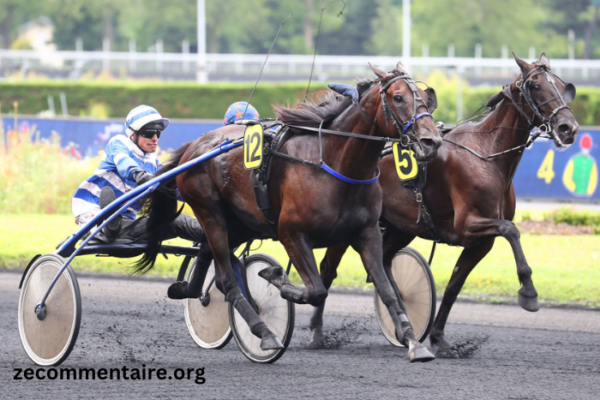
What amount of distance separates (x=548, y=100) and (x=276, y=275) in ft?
6.91

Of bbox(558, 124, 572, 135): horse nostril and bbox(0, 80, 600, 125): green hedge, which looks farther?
bbox(0, 80, 600, 125): green hedge

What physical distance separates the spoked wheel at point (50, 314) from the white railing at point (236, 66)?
28.0 meters

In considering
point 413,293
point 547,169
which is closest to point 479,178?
point 413,293

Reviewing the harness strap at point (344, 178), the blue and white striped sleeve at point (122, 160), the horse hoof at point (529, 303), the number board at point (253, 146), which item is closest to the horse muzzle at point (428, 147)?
the harness strap at point (344, 178)

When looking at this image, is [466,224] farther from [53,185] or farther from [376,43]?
[376,43]

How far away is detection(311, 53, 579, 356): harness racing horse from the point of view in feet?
18.1

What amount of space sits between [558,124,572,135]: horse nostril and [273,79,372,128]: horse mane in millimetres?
1357

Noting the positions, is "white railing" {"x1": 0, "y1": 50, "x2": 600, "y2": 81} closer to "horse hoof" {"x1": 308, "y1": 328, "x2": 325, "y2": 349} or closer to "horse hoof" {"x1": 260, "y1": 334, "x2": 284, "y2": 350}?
"horse hoof" {"x1": 308, "y1": 328, "x2": 325, "y2": 349}

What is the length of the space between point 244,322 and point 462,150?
1.92 m

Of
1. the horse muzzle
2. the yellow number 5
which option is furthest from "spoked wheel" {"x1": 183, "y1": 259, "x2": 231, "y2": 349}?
the yellow number 5

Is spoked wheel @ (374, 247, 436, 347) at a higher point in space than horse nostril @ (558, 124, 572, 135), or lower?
lower

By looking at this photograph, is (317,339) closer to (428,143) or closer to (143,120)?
(143,120)

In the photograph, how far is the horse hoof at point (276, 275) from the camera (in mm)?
4996

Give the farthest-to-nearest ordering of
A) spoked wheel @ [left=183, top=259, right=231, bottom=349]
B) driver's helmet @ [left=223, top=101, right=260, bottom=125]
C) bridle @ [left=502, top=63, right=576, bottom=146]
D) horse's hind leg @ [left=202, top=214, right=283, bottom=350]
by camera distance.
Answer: driver's helmet @ [left=223, top=101, right=260, bottom=125] → spoked wheel @ [left=183, top=259, right=231, bottom=349] → bridle @ [left=502, top=63, right=576, bottom=146] → horse's hind leg @ [left=202, top=214, right=283, bottom=350]
